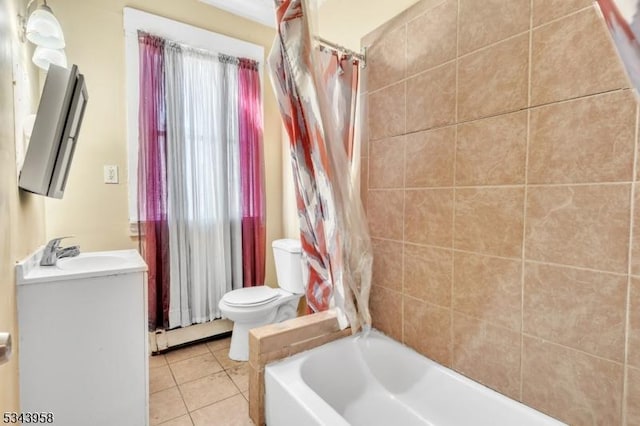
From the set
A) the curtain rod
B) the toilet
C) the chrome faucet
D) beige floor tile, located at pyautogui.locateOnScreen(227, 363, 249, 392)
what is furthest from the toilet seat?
the curtain rod

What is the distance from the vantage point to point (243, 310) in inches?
79.1

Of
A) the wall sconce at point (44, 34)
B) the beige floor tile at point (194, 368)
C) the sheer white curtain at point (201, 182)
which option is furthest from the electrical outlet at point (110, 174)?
the beige floor tile at point (194, 368)

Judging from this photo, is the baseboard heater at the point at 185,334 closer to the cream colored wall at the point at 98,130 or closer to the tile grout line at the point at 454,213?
the cream colored wall at the point at 98,130

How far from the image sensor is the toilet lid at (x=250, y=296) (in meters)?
2.04

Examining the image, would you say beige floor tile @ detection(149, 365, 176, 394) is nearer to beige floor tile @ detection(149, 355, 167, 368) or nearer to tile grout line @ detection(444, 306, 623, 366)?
beige floor tile @ detection(149, 355, 167, 368)

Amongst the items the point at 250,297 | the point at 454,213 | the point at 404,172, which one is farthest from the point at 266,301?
the point at 454,213

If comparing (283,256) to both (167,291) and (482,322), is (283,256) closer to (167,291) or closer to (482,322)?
(167,291)

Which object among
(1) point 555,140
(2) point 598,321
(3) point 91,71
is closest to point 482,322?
(2) point 598,321

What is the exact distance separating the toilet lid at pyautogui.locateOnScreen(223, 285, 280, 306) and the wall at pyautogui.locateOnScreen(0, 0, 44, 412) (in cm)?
104

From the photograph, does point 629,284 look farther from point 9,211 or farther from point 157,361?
point 157,361

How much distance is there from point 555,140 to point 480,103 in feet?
0.98

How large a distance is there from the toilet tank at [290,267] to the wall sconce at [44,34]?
1.65 metres

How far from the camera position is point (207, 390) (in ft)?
5.95

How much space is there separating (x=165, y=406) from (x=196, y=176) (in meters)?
1.43
